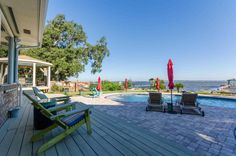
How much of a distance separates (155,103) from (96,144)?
431 centimetres

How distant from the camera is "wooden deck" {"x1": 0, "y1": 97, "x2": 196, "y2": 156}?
221cm

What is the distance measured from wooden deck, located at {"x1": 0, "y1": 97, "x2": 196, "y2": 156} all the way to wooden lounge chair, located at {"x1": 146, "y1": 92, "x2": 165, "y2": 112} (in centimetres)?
308

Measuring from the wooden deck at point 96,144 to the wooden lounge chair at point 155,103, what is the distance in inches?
121

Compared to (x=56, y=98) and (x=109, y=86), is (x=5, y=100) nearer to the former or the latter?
(x=56, y=98)

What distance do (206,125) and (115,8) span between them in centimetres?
1499

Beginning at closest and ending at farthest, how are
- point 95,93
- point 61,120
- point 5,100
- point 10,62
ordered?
point 61,120
point 5,100
point 10,62
point 95,93

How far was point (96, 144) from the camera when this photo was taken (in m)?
2.50

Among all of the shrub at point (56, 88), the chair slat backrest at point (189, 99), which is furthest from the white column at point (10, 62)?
the shrub at point (56, 88)

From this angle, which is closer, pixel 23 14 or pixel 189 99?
pixel 23 14

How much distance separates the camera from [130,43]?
24.0 metres

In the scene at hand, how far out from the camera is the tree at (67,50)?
1784 cm

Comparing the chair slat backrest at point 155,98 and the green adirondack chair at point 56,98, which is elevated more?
the green adirondack chair at point 56,98

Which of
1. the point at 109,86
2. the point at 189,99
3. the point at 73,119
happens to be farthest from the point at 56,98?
the point at 109,86

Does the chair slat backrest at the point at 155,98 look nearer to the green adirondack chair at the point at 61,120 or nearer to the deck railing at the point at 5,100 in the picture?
the green adirondack chair at the point at 61,120
